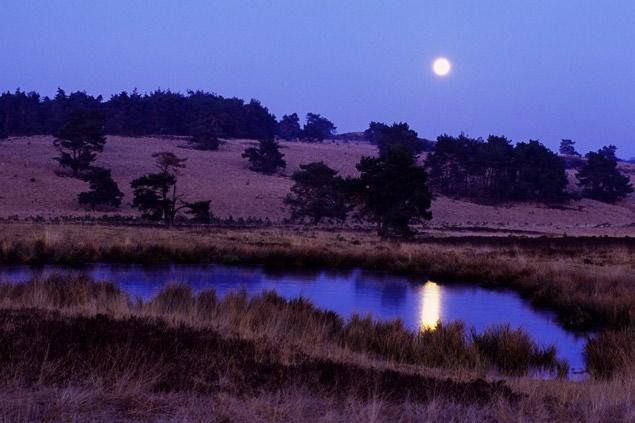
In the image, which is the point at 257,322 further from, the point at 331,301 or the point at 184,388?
the point at 331,301

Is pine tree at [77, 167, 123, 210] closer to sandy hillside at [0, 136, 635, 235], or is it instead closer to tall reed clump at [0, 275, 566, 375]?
sandy hillside at [0, 136, 635, 235]

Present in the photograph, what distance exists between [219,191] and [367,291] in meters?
57.2

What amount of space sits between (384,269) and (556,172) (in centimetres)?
7441

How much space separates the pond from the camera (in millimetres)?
20219

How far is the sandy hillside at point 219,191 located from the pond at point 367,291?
109 ft

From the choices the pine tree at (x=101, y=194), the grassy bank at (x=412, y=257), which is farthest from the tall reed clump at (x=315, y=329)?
the pine tree at (x=101, y=194)

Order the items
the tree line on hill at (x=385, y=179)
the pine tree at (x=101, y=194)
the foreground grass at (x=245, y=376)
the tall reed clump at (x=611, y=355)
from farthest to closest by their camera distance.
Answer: the pine tree at (x=101, y=194), the tree line on hill at (x=385, y=179), the tall reed clump at (x=611, y=355), the foreground grass at (x=245, y=376)

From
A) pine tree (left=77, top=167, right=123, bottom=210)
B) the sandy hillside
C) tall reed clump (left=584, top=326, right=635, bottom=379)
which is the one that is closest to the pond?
tall reed clump (left=584, top=326, right=635, bottom=379)

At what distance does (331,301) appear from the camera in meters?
23.1

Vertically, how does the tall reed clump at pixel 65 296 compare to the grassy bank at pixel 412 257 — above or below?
above

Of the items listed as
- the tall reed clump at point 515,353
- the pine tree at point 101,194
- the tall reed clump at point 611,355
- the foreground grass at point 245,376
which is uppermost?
the foreground grass at point 245,376

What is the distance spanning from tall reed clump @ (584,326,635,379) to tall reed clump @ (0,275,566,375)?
61 centimetres

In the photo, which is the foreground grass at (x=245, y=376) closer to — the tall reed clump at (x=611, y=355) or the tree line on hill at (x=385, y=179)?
the tall reed clump at (x=611, y=355)

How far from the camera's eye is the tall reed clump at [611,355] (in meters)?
12.5
